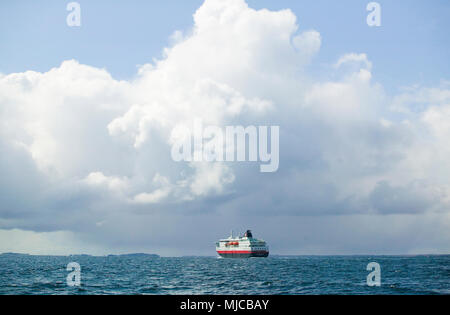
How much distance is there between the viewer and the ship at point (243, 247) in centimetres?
14950

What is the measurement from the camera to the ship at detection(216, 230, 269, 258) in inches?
5886

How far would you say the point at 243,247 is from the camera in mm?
152750
